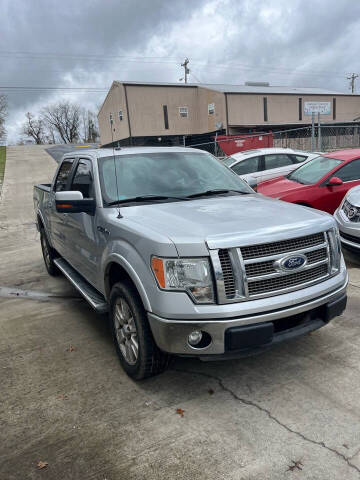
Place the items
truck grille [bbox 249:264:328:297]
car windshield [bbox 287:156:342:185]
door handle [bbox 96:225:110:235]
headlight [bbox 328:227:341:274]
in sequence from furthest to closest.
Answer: car windshield [bbox 287:156:342:185] < door handle [bbox 96:225:110:235] < headlight [bbox 328:227:341:274] < truck grille [bbox 249:264:328:297]

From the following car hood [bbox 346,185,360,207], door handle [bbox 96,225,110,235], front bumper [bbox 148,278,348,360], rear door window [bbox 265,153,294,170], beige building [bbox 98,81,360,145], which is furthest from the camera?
beige building [bbox 98,81,360,145]

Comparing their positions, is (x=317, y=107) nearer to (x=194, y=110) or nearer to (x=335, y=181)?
(x=194, y=110)

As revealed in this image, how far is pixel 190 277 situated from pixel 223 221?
0.54 meters

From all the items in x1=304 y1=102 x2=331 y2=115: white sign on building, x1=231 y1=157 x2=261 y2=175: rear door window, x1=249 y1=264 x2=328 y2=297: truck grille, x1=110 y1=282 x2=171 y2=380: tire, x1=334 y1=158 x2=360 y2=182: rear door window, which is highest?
x1=304 y1=102 x2=331 y2=115: white sign on building

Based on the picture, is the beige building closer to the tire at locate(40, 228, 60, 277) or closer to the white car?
the white car

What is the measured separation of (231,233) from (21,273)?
495cm

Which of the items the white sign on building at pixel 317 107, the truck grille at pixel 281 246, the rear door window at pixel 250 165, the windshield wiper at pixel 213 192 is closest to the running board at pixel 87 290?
the windshield wiper at pixel 213 192

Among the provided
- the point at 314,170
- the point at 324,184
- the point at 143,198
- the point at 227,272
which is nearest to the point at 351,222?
the point at 324,184

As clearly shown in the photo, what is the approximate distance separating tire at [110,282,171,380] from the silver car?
3593 millimetres

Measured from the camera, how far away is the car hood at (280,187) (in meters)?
6.79

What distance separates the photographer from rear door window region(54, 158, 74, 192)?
471cm

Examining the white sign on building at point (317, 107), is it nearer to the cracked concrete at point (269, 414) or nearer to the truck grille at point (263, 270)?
the truck grille at point (263, 270)

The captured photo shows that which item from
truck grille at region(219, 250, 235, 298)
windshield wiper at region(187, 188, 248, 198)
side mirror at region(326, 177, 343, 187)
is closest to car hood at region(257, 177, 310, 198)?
side mirror at region(326, 177, 343, 187)

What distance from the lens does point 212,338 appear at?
254cm
